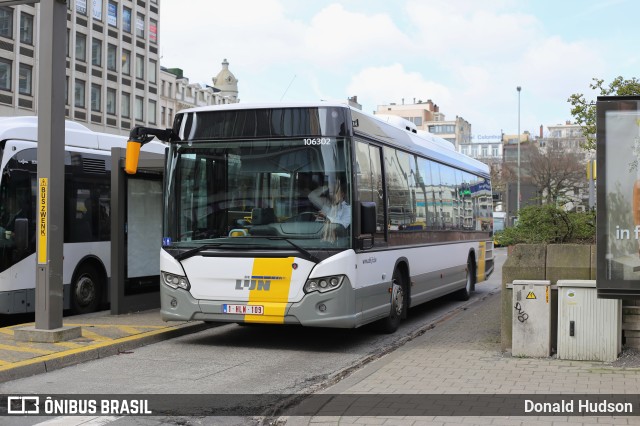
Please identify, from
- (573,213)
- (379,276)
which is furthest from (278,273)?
(573,213)

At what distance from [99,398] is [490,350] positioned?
4636mm

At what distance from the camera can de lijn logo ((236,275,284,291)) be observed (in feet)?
30.8

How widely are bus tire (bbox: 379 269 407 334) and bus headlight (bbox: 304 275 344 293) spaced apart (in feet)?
6.33

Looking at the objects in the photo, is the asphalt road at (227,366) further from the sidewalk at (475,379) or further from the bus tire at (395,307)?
the sidewalk at (475,379)

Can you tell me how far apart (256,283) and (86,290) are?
4565 mm

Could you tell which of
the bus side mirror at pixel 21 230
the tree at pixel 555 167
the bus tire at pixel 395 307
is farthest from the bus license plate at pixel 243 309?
the tree at pixel 555 167

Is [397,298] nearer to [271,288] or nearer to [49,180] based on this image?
[271,288]

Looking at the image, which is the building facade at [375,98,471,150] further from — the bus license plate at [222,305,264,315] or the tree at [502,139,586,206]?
the bus license plate at [222,305,264,315]

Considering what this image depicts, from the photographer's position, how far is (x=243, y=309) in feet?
31.0

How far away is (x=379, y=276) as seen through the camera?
10414mm

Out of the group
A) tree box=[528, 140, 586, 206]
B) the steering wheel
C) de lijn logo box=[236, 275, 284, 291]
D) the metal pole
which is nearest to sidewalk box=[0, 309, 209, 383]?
the metal pole

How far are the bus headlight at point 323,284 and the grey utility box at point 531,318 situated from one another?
6.82 feet

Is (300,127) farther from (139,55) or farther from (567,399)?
(139,55)

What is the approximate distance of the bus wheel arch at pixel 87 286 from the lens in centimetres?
1247
